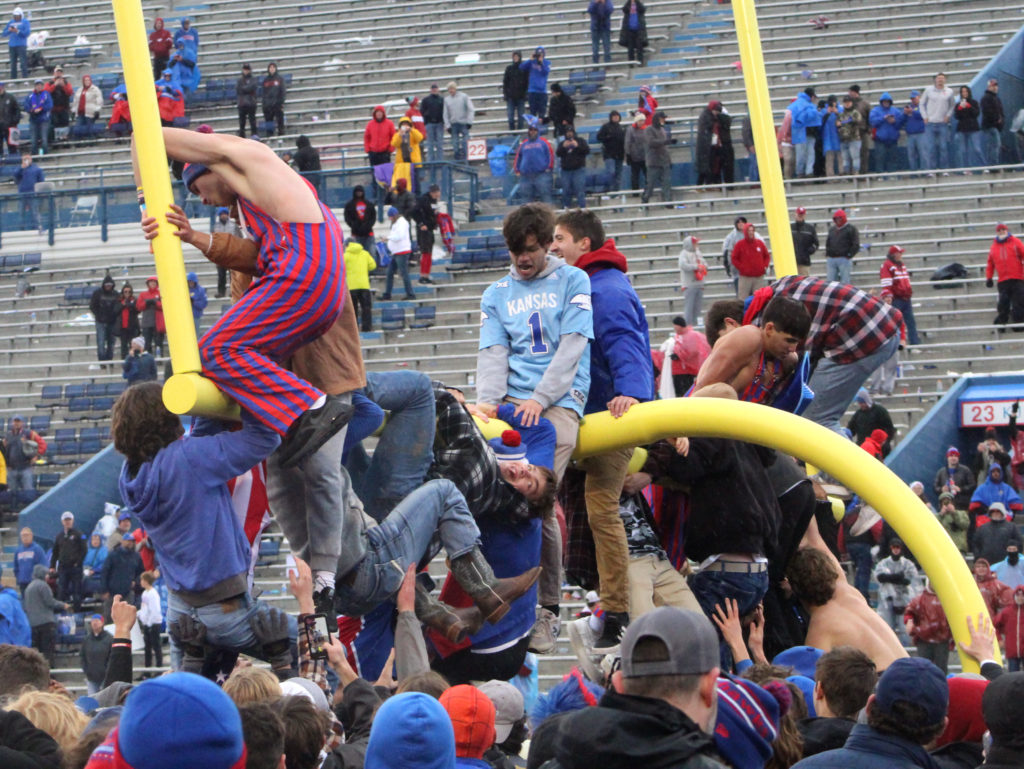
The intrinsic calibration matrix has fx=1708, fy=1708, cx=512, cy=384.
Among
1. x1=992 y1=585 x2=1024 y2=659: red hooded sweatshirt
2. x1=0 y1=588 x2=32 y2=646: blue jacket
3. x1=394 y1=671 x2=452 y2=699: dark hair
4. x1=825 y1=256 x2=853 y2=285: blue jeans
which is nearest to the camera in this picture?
x1=394 y1=671 x2=452 y2=699: dark hair

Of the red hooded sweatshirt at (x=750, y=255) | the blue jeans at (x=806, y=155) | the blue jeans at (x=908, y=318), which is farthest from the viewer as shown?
the blue jeans at (x=806, y=155)

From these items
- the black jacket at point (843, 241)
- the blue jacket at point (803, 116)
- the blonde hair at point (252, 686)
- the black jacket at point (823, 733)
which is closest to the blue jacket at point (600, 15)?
the blue jacket at point (803, 116)

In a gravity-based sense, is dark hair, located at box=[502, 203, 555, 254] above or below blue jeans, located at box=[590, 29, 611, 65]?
below

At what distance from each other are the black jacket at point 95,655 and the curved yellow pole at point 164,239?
36.6 ft

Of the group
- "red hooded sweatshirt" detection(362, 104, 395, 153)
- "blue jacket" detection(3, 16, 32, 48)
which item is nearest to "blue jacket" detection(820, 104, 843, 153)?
"red hooded sweatshirt" detection(362, 104, 395, 153)

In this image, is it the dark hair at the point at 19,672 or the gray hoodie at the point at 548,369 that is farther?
the gray hoodie at the point at 548,369

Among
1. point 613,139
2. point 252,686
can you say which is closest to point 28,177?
point 613,139

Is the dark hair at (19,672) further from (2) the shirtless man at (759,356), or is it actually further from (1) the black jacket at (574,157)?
(1) the black jacket at (574,157)

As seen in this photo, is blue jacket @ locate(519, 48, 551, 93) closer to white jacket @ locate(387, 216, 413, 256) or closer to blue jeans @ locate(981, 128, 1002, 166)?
white jacket @ locate(387, 216, 413, 256)

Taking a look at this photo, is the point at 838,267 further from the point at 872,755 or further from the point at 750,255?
the point at 872,755

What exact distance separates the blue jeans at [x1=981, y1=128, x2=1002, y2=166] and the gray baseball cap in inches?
885

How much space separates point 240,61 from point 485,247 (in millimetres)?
10009

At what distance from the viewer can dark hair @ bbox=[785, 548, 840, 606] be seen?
7234mm

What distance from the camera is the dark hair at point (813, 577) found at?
723 centimetres
